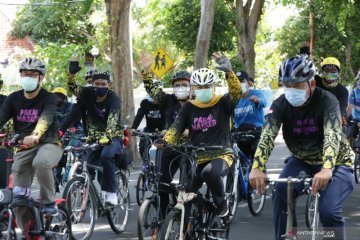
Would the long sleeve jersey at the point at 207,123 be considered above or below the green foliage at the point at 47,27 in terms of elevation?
below

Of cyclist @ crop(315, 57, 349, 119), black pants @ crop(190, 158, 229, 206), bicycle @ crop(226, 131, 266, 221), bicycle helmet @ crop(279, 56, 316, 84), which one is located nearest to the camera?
bicycle helmet @ crop(279, 56, 316, 84)

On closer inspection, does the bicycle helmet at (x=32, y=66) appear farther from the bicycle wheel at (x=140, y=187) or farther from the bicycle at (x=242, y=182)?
the bicycle wheel at (x=140, y=187)

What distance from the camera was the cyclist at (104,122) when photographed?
32.1ft

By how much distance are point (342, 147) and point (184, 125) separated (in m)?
2.65

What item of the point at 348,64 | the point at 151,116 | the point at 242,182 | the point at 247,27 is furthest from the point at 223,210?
the point at 348,64

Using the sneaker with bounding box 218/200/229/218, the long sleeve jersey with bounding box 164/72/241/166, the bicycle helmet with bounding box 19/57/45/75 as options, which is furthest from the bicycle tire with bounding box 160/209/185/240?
the bicycle helmet with bounding box 19/57/45/75

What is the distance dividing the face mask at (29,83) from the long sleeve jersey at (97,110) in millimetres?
1867

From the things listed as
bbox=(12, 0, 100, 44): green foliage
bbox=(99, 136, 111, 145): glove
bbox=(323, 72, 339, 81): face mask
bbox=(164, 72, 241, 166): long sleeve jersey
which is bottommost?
bbox=(99, 136, 111, 145): glove

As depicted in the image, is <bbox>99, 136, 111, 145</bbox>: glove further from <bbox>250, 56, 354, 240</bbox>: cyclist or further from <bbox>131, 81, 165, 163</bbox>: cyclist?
<bbox>250, 56, 354, 240</bbox>: cyclist

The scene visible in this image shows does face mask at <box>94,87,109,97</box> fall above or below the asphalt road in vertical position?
above

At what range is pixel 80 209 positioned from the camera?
9.17 metres

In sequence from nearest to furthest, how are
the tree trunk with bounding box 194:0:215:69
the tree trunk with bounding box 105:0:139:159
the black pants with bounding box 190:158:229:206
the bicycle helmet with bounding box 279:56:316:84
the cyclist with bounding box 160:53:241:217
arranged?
the bicycle helmet with bounding box 279:56:316:84 → the black pants with bounding box 190:158:229:206 → the cyclist with bounding box 160:53:241:217 → the tree trunk with bounding box 194:0:215:69 → the tree trunk with bounding box 105:0:139:159

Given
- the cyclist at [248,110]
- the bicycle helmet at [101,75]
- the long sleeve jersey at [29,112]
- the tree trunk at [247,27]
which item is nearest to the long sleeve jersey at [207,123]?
the long sleeve jersey at [29,112]

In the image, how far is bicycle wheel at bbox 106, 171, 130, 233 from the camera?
10.0m
